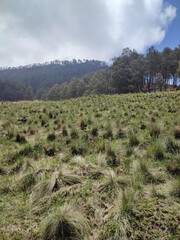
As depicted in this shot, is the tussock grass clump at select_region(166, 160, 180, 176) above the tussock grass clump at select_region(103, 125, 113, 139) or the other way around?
the other way around

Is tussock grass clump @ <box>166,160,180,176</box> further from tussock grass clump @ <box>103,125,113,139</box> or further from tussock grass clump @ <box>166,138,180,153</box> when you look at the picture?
tussock grass clump @ <box>103,125,113,139</box>

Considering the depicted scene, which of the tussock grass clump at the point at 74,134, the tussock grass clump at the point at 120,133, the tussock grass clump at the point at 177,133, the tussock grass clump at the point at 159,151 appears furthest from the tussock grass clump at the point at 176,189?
the tussock grass clump at the point at 74,134

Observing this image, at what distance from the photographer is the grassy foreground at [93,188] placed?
3.32 metres

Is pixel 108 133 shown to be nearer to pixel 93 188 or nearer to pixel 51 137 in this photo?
pixel 51 137

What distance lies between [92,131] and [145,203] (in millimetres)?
4797

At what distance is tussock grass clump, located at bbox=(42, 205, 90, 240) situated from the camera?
10.6 ft

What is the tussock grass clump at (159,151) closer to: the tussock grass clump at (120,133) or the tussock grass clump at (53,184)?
the tussock grass clump at (120,133)

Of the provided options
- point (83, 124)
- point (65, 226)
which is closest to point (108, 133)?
point (83, 124)

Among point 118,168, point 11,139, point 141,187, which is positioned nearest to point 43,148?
point 11,139

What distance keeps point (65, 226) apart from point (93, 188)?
122cm

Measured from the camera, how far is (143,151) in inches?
235

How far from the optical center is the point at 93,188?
14.6 ft

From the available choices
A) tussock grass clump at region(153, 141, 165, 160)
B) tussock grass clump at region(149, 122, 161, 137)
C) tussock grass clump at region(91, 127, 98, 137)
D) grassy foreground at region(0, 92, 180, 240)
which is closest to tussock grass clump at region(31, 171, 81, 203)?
grassy foreground at region(0, 92, 180, 240)

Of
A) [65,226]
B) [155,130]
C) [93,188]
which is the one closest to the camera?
[65,226]
